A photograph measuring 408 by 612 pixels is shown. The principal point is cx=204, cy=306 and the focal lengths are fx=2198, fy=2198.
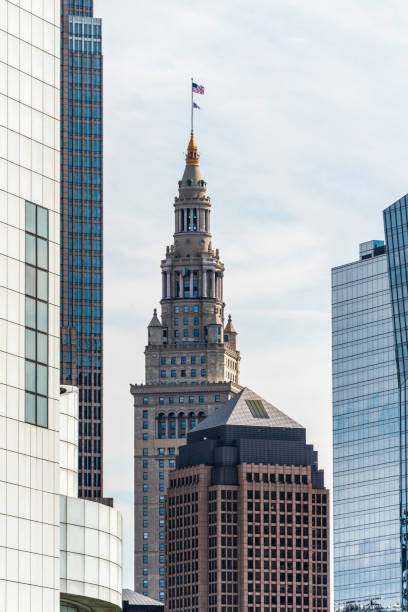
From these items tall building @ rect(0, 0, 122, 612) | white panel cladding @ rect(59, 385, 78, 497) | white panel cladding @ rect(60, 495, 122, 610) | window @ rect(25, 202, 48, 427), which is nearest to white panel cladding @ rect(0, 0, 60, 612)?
tall building @ rect(0, 0, 122, 612)

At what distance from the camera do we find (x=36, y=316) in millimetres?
115250

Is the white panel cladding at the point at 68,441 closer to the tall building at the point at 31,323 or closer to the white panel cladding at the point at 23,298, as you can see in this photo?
the tall building at the point at 31,323

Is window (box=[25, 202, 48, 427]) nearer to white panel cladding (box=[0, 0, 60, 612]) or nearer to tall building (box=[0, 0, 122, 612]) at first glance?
tall building (box=[0, 0, 122, 612])

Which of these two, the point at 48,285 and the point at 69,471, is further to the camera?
the point at 69,471

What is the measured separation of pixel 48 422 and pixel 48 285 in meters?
7.32

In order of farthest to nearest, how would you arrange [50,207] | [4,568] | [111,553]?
[111,553] → [50,207] → [4,568]

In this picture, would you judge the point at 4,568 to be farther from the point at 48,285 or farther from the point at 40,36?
the point at 40,36

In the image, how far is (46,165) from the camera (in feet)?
387

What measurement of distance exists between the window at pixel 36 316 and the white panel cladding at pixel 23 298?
0.50 m

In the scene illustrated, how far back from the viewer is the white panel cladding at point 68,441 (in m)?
133

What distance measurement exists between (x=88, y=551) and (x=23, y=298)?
1722 cm

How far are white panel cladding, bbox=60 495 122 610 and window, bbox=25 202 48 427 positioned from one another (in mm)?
8839

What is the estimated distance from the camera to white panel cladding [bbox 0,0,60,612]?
4385 inches

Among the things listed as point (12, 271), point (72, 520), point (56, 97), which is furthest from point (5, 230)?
point (72, 520)
